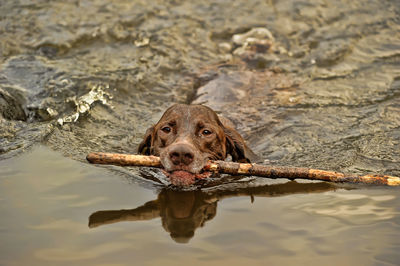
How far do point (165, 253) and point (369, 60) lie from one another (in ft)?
22.9

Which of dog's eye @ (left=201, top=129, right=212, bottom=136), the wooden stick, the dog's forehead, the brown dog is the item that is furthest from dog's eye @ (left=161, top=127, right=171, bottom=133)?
the wooden stick

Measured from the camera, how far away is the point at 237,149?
243 inches

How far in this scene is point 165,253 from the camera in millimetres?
3891

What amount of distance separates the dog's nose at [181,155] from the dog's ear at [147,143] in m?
1.21

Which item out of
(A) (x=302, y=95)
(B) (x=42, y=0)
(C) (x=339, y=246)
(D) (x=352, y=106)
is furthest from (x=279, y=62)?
(C) (x=339, y=246)

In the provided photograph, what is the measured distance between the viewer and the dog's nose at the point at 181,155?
4.93 metres

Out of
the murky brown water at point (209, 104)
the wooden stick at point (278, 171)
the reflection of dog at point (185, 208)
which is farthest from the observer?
the wooden stick at point (278, 171)

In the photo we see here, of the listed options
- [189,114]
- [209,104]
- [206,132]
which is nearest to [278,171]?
[206,132]

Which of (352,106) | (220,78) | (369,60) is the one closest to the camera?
(352,106)

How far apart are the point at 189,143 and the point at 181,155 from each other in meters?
0.29

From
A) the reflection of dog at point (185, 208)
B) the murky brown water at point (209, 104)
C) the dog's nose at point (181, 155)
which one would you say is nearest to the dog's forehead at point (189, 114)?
the murky brown water at point (209, 104)

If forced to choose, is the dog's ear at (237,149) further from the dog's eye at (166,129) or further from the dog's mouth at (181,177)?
the dog's mouth at (181,177)

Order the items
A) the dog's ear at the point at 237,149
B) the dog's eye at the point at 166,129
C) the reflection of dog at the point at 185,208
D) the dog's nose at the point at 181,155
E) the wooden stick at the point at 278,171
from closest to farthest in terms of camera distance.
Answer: the reflection of dog at the point at 185,208 → the wooden stick at the point at 278,171 → the dog's nose at the point at 181,155 → the dog's eye at the point at 166,129 → the dog's ear at the point at 237,149

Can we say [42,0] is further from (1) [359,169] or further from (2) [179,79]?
(1) [359,169]
